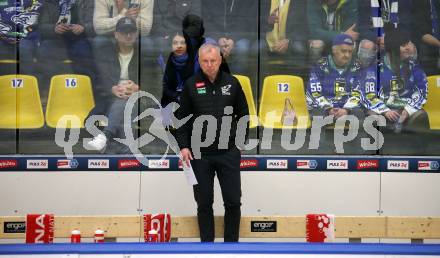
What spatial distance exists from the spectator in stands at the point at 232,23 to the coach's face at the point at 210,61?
1.52 metres

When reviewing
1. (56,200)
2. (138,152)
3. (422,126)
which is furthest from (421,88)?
(56,200)

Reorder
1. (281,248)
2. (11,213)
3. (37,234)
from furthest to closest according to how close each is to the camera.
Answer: (11,213)
(37,234)
(281,248)

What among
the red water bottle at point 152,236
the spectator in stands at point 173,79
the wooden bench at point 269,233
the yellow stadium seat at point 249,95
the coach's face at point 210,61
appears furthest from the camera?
the yellow stadium seat at point 249,95

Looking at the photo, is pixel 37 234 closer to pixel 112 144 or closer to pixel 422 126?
pixel 112 144

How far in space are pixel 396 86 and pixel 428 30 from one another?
56 cm

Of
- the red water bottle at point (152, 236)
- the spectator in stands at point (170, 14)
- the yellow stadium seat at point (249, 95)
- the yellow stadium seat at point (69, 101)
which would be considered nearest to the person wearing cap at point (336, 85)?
the yellow stadium seat at point (249, 95)

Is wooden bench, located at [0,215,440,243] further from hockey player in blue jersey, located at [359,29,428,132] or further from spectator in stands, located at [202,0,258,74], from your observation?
spectator in stands, located at [202,0,258,74]

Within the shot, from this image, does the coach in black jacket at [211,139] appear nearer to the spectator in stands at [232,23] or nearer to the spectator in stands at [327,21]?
the spectator in stands at [232,23]

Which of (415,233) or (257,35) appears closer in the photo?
(415,233)

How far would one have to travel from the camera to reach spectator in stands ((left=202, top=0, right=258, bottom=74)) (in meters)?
7.05

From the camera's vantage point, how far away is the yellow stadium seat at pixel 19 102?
6992 millimetres

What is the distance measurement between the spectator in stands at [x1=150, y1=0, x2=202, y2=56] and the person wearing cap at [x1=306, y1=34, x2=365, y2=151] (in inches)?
46.6

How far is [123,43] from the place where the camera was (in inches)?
277

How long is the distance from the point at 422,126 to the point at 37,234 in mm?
3498
